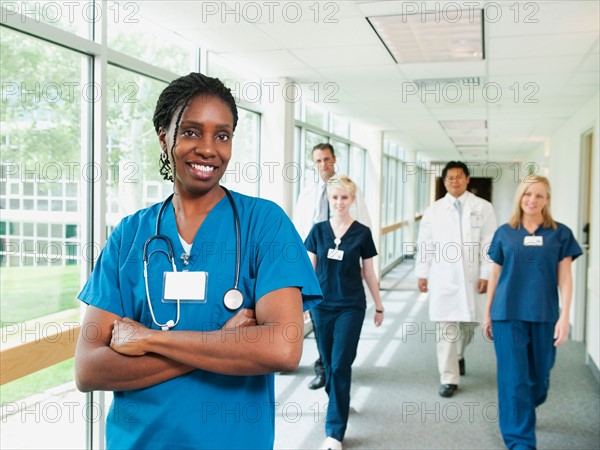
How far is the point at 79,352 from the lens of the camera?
119 centimetres

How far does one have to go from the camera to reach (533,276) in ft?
9.56

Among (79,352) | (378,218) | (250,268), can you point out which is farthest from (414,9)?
(378,218)

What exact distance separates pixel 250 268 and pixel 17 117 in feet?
5.44

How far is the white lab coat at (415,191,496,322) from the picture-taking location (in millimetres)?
Answer: 3887

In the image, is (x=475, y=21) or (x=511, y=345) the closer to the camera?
(x=511, y=345)

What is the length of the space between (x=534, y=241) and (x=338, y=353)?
1.15 metres

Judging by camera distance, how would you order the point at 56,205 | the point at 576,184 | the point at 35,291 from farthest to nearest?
the point at 576,184, the point at 56,205, the point at 35,291

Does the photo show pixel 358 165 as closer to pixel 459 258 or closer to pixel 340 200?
pixel 459 258

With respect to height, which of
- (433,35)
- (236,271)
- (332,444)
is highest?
(433,35)

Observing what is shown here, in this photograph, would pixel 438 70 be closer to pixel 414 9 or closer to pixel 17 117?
pixel 414 9

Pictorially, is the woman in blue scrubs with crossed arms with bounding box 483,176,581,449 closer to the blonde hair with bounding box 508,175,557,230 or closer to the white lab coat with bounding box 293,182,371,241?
the blonde hair with bounding box 508,175,557,230

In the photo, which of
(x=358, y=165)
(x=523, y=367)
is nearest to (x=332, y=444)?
(x=523, y=367)

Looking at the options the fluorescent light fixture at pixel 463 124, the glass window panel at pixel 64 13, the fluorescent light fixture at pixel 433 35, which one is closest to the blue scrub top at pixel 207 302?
the glass window panel at pixel 64 13

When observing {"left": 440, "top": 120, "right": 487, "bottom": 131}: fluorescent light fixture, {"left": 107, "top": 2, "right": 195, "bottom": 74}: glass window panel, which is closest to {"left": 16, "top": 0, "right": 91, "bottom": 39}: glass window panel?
{"left": 107, "top": 2, "right": 195, "bottom": 74}: glass window panel
